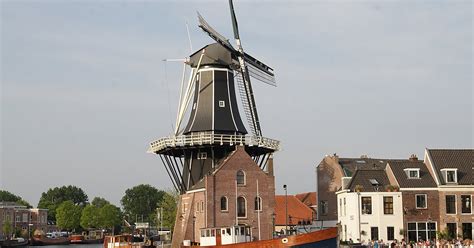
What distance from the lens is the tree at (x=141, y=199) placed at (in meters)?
168

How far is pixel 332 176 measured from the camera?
7275 centimetres

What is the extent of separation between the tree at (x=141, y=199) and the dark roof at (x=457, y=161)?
4476 inches

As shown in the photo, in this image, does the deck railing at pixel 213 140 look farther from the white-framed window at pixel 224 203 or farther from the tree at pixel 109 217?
the tree at pixel 109 217

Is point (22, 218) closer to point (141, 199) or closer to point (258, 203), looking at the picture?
point (141, 199)

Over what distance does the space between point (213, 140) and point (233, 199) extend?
495 cm

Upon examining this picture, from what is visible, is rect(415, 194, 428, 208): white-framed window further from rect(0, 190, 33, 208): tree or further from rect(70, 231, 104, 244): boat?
rect(0, 190, 33, 208): tree

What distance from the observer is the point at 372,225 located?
5741cm

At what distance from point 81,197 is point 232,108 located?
5437 inches

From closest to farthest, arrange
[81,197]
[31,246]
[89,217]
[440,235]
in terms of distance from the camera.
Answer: [440,235], [31,246], [89,217], [81,197]

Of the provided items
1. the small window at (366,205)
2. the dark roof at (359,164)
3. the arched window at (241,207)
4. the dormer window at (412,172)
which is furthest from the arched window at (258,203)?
the dark roof at (359,164)

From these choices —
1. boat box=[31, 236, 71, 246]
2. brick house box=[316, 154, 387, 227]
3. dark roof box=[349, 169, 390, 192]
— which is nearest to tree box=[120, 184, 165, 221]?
boat box=[31, 236, 71, 246]

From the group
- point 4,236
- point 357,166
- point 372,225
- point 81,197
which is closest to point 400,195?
point 372,225

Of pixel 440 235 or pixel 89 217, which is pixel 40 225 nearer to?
pixel 89 217

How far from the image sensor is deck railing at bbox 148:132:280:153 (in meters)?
54.7
